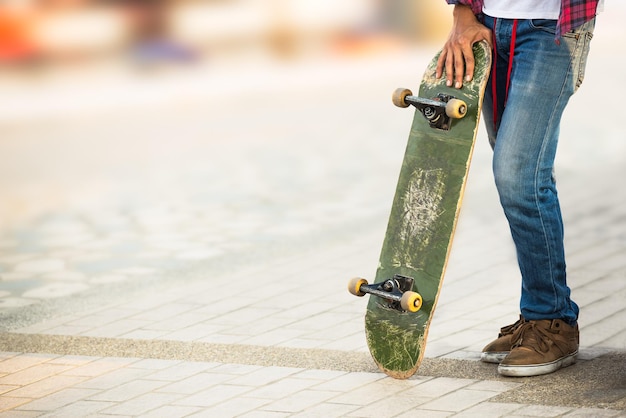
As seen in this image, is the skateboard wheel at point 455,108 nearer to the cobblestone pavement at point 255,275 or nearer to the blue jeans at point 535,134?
the blue jeans at point 535,134

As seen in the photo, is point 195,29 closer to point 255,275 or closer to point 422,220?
point 255,275

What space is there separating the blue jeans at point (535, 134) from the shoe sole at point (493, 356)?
12.5 inches

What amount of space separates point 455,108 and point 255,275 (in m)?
2.38

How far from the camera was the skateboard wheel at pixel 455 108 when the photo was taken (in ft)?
13.3

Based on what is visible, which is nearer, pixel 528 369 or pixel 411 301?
pixel 411 301

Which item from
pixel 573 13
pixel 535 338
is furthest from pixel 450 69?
pixel 535 338

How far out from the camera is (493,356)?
4.45 meters

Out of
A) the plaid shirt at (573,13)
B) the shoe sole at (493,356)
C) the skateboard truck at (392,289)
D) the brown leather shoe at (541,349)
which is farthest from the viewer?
the shoe sole at (493,356)

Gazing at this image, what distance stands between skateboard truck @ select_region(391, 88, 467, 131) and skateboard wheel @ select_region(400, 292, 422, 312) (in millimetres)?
617

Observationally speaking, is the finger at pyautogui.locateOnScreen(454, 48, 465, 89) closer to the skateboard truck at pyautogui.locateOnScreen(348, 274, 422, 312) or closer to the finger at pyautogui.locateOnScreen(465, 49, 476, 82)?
the finger at pyautogui.locateOnScreen(465, 49, 476, 82)

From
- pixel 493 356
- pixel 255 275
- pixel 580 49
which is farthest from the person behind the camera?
pixel 255 275

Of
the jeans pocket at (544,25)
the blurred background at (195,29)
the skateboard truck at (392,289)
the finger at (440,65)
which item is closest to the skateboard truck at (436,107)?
the finger at (440,65)

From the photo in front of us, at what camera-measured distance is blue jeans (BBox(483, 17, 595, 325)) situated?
13.5 feet

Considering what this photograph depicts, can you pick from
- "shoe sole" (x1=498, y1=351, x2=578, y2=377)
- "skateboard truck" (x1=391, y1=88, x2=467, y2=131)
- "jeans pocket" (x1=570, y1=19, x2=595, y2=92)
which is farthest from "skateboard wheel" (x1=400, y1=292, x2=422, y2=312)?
"jeans pocket" (x1=570, y1=19, x2=595, y2=92)
